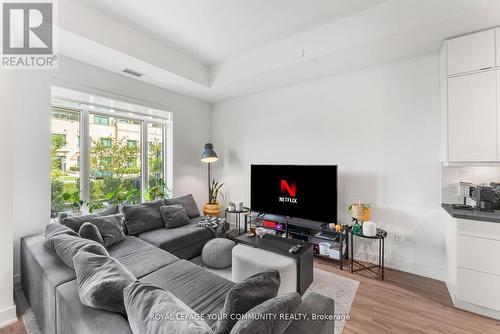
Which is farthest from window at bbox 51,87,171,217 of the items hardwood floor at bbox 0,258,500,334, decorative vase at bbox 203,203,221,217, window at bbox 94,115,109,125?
hardwood floor at bbox 0,258,500,334

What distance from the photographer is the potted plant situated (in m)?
4.34

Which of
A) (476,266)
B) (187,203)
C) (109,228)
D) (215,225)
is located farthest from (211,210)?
(476,266)

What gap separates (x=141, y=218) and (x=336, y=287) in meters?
2.61

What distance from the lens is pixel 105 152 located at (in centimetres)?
356

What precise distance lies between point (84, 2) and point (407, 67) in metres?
3.79

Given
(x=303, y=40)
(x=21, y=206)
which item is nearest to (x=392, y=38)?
(x=303, y=40)

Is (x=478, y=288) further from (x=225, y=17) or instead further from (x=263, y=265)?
(x=225, y=17)

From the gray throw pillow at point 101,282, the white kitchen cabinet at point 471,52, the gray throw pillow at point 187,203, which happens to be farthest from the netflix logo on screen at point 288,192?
the gray throw pillow at point 101,282

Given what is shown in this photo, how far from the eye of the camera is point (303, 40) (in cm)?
287

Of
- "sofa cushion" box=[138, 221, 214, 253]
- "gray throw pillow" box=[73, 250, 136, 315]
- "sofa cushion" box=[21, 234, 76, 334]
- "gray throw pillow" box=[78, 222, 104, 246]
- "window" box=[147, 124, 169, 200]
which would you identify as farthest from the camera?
"window" box=[147, 124, 169, 200]

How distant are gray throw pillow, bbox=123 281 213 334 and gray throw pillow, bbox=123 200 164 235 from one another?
208 cm

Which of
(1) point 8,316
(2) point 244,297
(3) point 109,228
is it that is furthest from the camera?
(3) point 109,228

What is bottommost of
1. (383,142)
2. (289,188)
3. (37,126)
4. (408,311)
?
(408,311)

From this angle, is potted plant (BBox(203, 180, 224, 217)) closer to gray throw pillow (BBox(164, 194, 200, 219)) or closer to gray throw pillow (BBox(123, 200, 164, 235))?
gray throw pillow (BBox(164, 194, 200, 219))
